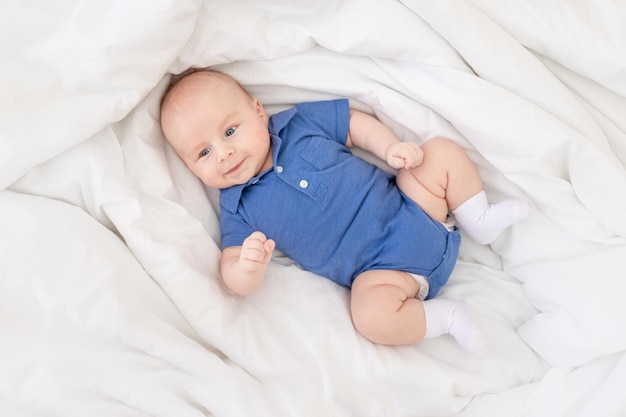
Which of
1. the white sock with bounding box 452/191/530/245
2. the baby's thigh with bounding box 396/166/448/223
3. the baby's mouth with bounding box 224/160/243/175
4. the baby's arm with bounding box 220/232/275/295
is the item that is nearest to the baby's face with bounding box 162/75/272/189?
the baby's mouth with bounding box 224/160/243/175

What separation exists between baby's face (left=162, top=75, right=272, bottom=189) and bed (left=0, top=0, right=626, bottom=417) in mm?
59

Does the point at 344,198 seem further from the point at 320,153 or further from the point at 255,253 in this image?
the point at 255,253

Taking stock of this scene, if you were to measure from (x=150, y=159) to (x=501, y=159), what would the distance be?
0.69 metres

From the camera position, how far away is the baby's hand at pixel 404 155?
1138 mm

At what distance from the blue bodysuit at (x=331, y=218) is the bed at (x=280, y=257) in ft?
0.21

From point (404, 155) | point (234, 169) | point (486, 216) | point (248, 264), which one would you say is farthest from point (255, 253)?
point (486, 216)

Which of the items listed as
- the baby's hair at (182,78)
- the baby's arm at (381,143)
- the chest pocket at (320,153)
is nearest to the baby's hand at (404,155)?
the baby's arm at (381,143)

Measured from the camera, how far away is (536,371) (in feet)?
3.80

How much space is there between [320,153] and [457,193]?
29 centimetres

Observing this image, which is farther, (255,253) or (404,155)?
(404,155)

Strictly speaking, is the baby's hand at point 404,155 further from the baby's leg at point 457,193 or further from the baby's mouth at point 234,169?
the baby's mouth at point 234,169

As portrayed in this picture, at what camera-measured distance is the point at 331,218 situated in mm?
1188

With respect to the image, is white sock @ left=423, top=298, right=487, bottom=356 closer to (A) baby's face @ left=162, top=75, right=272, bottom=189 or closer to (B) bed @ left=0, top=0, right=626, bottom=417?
(B) bed @ left=0, top=0, right=626, bottom=417

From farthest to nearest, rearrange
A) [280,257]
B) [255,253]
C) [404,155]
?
[280,257] < [404,155] < [255,253]
